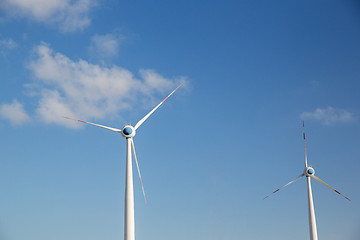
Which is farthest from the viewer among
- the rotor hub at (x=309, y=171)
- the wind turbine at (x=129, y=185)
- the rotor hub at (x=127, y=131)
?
the rotor hub at (x=309, y=171)

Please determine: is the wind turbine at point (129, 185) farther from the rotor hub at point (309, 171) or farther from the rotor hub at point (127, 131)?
the rotor hub at point (309, 171)

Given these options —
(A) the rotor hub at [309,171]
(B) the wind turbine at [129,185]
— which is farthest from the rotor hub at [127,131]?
(A) the rotor hub at [309,171]

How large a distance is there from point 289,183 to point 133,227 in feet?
177

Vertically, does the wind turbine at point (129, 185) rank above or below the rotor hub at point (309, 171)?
below

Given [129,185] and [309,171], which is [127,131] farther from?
[309,171]

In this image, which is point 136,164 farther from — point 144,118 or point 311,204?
point 311,204

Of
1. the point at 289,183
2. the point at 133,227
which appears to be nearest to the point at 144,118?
the point at 133,227

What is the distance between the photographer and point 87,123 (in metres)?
66.6

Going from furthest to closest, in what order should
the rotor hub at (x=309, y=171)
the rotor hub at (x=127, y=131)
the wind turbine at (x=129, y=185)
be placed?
the rotor hub at (x=309, y=171), the rotor hub at (x=127, y=131), the wind turbine at (x=129, y=185)

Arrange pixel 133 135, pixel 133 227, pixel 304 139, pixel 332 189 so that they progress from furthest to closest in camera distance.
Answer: pixel 304 139
pixel 332 189
pixel 133 135
pixel 133 227

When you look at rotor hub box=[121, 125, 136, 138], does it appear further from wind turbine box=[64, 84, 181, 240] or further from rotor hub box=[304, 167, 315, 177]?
rotor hub box=[304, 167, 315, 177]

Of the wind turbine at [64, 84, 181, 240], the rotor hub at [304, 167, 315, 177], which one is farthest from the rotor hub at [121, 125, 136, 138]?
the rotor hub at [304, 167, 315, 177]

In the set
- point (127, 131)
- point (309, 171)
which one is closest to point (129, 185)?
point (127, 131)

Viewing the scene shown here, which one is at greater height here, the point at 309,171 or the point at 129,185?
the point at 309,171
